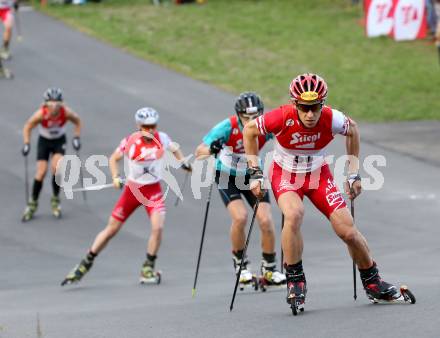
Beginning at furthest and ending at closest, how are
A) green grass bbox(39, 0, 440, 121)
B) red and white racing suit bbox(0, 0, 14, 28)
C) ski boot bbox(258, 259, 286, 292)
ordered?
1. red and white racing suit bbox(0, 0, 14, 28)
2. green grass bbox(39, 0, 440, 121)
3. ski boot bbox(258, 259, 286, 292)

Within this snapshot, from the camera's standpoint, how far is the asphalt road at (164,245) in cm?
913

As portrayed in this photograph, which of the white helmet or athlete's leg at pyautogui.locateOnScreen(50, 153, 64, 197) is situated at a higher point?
the white helmet

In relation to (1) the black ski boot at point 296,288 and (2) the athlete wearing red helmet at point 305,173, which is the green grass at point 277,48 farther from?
(1) the black ski boot at point 296,288

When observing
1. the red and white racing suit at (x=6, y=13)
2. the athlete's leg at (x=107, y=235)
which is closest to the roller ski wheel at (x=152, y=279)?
the athlete's leg at (x=107, y=235)

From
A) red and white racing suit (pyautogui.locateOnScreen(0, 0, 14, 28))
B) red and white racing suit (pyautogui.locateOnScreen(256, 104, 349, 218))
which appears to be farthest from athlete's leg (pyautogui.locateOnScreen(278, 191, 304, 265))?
red and white racing suit (pyautogui.locateOnScreen(0, 0, 14, 28))

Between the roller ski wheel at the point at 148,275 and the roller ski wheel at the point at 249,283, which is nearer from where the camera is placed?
the roller ski wheel at the point at 249,283

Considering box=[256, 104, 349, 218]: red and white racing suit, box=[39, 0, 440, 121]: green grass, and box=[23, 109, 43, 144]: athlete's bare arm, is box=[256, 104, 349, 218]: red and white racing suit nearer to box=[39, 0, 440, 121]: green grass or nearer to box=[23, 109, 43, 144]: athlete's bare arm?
box=[23, 109, 43, 144]: athlete's bare arm

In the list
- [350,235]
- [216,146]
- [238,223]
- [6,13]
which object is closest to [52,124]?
[216,146]

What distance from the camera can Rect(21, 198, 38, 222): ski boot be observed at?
17.6 meters

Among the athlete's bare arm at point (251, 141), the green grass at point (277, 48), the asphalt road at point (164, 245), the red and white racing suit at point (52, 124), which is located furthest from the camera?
the green grass at point (277, 48)

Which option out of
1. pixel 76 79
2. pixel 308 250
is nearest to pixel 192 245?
pixel 308 250

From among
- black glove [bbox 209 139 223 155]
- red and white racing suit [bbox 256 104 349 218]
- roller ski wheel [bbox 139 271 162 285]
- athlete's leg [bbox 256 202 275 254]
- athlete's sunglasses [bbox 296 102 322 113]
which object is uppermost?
athlete's sunglasses [bbox 296 102 322 113]

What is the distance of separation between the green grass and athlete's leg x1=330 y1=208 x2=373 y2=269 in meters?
14.4

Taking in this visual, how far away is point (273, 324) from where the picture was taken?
895 cm
